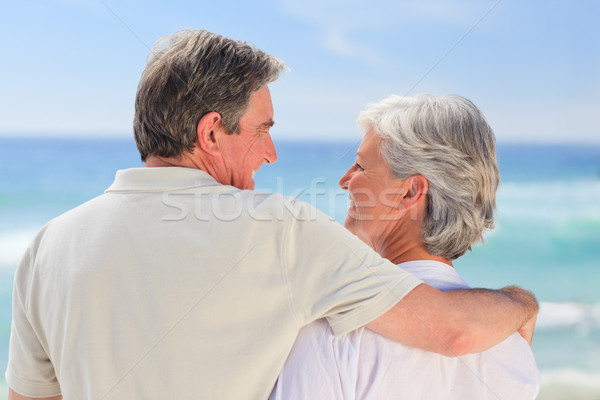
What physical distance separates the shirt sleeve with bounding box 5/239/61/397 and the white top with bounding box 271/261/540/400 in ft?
2.06

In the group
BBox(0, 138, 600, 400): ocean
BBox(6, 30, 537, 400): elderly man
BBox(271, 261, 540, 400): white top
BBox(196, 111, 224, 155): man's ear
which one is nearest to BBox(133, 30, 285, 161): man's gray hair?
BBox(196, 111, 224, 155): man's ear

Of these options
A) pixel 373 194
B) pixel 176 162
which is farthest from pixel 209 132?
pixel 373 194

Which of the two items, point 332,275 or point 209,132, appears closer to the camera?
point 332,275

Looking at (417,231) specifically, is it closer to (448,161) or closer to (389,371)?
(448,161)

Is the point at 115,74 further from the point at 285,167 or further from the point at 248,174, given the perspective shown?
the point at 248,174

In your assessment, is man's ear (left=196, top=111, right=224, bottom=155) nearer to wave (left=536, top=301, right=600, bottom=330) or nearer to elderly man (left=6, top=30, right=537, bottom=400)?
elderly man (left=6, top=30, right=537, bottom=400)

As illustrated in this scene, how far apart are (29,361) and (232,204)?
716 mm

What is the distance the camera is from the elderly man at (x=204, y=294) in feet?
3.81

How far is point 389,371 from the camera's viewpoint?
131 centimetres

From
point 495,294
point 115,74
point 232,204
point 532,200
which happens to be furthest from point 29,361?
point 115,74

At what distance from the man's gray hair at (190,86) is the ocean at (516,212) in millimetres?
5543

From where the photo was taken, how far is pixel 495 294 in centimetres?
134

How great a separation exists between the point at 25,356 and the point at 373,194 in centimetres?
107

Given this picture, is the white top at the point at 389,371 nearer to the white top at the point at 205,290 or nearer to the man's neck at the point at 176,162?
the white top at the point at 205,290
